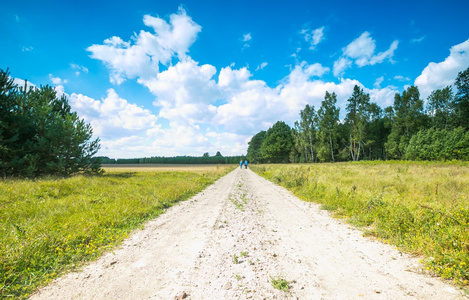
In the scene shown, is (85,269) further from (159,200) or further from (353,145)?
(353,145)

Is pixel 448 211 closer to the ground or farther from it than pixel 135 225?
farther from it

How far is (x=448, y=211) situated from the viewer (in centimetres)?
502

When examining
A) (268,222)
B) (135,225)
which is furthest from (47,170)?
(268,222)

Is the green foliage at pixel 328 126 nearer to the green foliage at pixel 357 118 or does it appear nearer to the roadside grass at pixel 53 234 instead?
the green foliage at pixel 357 118

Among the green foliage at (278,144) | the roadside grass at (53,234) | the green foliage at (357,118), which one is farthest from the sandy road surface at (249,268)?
the green foliage at (278,144)

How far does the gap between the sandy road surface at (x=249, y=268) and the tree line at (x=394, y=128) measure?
43.7 meters

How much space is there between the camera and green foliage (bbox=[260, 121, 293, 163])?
76562mm

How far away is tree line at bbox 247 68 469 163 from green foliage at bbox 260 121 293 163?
1042cm

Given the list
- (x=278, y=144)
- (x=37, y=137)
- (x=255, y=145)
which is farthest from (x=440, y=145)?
(x=255, y=145)

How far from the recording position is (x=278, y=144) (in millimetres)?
76562

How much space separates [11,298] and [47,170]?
844 inches

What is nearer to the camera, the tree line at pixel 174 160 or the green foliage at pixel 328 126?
the green foliage at pixel 328 126

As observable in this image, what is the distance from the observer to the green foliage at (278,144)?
251 ft

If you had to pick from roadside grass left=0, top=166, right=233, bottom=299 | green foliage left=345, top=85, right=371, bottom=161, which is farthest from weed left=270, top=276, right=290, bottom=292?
green foliage left=345, top=85, right=371, bottom=161
